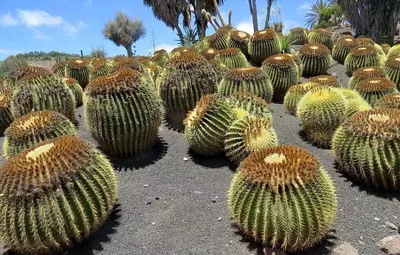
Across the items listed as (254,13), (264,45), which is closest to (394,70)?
(264,45)

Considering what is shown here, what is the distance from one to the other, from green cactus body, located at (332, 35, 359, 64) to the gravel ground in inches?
288

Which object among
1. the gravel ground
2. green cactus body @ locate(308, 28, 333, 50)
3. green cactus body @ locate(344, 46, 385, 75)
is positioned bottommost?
the gravel ground

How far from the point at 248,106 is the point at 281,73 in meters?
3.12

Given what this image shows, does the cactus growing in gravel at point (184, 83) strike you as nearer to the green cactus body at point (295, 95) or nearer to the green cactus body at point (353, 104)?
the green cactus body at point (295, 95)

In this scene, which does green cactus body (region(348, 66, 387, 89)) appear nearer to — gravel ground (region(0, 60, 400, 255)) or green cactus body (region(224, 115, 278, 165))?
gravel ground (region(0, 60, 400, 255))

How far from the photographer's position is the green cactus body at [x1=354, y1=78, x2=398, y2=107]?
768 centimetres

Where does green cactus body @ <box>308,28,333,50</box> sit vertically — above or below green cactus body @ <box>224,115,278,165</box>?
above

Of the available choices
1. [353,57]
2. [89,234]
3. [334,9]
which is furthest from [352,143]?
[334,9]

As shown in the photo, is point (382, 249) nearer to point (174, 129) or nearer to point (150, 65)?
Result: point (174, 129)

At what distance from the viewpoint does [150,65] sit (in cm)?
984

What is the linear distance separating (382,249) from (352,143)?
1.45 m

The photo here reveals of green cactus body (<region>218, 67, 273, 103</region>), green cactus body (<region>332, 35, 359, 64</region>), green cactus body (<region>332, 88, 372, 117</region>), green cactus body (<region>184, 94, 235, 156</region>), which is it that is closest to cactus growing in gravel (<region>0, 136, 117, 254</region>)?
green cactus body (<region>184, 94, 235, 156</region>)

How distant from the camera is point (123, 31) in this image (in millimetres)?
38125

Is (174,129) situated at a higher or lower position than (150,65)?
lower
